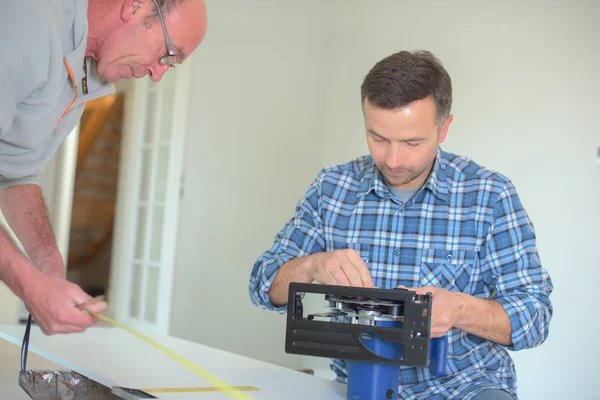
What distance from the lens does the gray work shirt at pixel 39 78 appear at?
121cm

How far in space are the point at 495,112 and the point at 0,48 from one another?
3.22 meters

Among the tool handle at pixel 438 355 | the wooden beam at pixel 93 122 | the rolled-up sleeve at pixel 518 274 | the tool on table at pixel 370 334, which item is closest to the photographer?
the tool on table at pixel 370 334

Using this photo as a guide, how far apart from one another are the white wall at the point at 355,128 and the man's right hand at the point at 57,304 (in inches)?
114

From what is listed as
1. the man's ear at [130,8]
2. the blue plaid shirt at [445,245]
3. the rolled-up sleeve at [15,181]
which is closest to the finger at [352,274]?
the blue plaid shirt at [445,245]

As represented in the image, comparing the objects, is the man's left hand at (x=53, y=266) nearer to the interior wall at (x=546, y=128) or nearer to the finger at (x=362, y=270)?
the finger at (x=362, y=270)

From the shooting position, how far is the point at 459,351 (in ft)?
5.91

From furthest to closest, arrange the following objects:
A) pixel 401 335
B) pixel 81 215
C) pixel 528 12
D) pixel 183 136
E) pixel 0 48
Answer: pixel 81 215 < pixel 183 136 < pixel 528 12 < pixel 401 335 < pixel 0 48

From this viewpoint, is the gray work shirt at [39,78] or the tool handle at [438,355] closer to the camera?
the gray work shirt at [39,78]

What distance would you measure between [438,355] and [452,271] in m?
0.46

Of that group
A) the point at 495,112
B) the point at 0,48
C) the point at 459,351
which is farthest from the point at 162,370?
the point at 495,112

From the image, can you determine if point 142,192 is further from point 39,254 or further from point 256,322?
point 39,254

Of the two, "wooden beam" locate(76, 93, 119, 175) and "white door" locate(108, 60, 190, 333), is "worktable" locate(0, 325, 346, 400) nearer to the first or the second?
"white door" locate(108, 60, 190, 333)

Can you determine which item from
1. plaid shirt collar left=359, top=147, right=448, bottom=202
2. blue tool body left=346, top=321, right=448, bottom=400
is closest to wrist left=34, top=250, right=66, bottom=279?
blue tool body left=346, top=321, right=448, bottom=400

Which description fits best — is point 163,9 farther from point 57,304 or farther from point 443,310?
point 443,310
